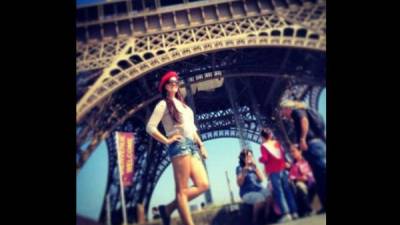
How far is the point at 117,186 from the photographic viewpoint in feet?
15.2

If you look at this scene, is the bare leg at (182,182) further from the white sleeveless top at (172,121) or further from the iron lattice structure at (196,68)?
the iron lattice structure at (196,68)

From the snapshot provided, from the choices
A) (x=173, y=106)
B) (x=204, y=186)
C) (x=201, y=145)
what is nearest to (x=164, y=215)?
(x=204, y=186)

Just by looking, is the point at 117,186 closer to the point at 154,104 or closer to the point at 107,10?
the point at 154,104

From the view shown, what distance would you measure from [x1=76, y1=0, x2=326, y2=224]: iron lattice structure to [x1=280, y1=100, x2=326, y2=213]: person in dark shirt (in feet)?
0.45

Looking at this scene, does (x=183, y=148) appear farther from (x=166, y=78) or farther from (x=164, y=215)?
(x=166, y=78)

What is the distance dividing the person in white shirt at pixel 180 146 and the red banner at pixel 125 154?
1.32 ft

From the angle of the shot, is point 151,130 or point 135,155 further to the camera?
point 135,155

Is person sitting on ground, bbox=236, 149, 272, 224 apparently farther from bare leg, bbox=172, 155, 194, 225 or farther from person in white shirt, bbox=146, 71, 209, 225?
bare leg, bbox=172, 155, 194, 225

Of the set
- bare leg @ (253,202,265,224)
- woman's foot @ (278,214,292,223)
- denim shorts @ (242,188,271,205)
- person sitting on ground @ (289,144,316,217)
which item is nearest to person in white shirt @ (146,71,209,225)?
denim shorts @ (242,188,271,205)

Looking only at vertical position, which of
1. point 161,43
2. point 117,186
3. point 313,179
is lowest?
point 313,179
